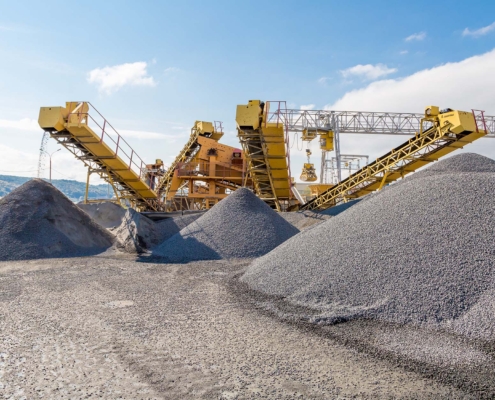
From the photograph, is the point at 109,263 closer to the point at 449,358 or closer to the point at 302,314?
the point at 302,314

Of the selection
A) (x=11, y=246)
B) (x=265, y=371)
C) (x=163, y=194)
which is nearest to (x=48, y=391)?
(x=265, y=371)

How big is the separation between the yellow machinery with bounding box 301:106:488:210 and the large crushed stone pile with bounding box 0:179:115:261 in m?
8.42

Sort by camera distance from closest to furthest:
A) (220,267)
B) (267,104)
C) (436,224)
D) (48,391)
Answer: (48,391) → (436,224) → (220,267) → (267,104)

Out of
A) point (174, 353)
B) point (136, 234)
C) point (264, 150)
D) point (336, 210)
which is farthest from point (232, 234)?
point (174, 353)

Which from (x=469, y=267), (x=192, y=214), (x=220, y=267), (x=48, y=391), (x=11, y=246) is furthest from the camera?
(x=192, y=214)

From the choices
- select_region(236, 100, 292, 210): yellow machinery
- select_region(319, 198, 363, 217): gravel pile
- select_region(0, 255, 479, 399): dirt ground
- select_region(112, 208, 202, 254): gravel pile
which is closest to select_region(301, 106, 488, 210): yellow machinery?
select_region(319, 198, 363, 217): gravel pile

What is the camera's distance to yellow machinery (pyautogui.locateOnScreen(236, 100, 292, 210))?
1148 cm

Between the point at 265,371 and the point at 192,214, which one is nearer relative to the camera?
the point at 265,371

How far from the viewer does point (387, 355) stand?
3.58 meters

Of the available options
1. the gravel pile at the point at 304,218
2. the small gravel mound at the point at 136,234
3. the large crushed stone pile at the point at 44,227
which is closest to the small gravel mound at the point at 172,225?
the small gravel mound at the point at 136,234

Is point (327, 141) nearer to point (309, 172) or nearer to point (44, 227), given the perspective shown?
point (309, 172)

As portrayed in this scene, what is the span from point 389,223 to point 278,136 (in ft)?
20.7

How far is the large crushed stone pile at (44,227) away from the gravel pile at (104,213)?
4.29m

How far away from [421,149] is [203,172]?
9.55 metres
